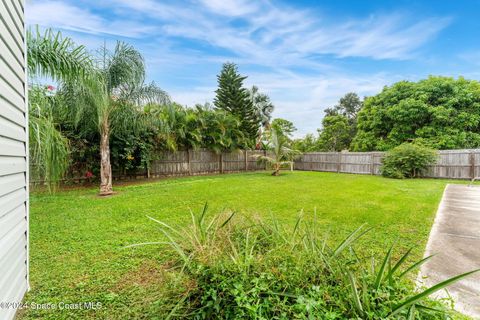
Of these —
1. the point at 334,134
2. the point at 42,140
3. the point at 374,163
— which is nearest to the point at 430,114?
the point at 374,163

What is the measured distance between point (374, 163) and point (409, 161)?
1.94m

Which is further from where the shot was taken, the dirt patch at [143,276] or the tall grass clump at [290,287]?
the dirt patch at [143,276]

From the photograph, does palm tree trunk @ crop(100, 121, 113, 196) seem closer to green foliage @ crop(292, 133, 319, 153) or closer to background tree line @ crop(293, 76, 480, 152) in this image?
background tree line @ crop(293, 76, 480, 152)

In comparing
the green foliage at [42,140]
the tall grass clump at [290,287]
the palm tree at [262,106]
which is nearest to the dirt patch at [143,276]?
the tall grass clump at [290,287]

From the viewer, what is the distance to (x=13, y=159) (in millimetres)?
1794

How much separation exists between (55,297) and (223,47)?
9886mm

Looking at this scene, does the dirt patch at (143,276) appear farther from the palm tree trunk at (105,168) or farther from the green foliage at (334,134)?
the green foliage at (334,134)

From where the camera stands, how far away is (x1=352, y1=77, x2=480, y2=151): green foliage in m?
11.9

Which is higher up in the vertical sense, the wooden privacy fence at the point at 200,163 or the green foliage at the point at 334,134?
the green foliage at the point at 334,134

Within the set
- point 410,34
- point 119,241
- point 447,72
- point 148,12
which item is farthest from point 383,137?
point 119,241

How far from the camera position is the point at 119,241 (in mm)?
3146

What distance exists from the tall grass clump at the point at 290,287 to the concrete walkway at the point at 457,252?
0.24m

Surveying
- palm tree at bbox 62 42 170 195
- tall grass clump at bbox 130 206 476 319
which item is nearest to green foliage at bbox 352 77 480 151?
palm tree at bbox 62 42 170 195

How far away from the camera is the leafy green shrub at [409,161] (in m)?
9.97
